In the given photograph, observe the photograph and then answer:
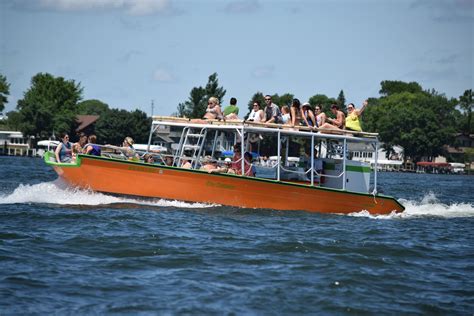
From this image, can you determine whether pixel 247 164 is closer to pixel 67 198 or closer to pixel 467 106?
pixel 67 198

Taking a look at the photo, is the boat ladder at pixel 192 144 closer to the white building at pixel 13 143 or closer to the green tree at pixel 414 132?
the white building at pixel 13 143

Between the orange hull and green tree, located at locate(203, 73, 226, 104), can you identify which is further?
green tree, located at locate(203, 73, 226, 104)

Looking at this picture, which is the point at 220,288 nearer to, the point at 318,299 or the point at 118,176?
the point at 318,299

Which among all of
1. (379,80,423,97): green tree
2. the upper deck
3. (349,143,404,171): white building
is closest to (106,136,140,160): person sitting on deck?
the upper deck

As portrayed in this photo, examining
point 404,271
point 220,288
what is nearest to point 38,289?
point 220,288

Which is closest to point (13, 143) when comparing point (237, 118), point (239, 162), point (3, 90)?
point (3, 90)

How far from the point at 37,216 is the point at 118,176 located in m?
2.50

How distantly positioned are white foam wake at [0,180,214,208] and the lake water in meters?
0.03

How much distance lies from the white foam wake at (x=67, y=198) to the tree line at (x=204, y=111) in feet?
265

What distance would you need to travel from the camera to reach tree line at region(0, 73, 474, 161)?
11325 cm

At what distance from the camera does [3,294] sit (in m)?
13.0

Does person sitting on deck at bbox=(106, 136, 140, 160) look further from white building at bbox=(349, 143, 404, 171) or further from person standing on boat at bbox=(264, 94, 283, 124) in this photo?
white building at bbox=(349, 143, 404, 171)

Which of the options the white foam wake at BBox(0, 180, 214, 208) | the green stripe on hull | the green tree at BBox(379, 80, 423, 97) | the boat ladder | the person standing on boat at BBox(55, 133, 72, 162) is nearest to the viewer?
the white foam wake at BBox(0, 180, 214, 208)

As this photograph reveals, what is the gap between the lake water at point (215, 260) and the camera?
1318cm
